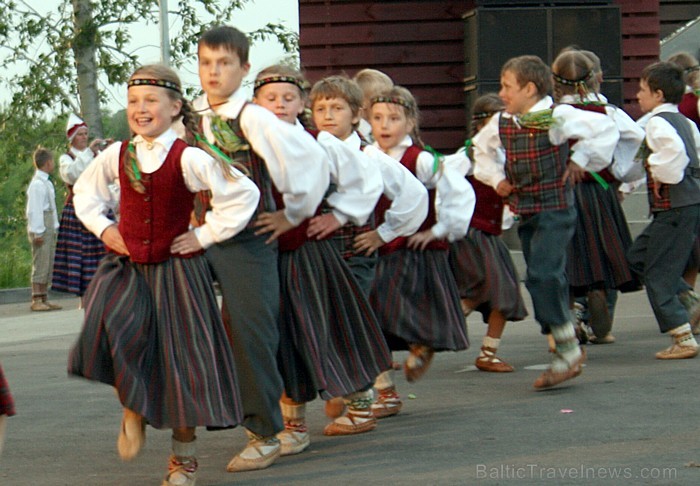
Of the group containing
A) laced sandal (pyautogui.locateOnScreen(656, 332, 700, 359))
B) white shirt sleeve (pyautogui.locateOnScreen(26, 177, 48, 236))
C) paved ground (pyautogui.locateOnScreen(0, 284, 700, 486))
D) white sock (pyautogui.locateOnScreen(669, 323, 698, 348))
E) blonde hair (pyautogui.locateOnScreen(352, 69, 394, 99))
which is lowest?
paved ground (pyautogui.locateOnScreen(0, 284, 700, 486))

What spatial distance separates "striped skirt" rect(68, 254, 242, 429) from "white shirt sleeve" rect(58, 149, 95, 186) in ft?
26.8

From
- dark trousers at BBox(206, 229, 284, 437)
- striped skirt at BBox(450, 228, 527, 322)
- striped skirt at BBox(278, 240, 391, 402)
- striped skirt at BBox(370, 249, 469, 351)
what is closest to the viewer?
dark trousers at BBox(206, 229, 284, 437)

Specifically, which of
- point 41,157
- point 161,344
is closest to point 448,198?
point 161,344

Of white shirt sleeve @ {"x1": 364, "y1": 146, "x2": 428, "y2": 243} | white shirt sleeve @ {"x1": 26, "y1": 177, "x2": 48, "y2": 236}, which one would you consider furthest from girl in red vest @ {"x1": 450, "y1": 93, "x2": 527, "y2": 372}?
white shirt sleeve @ {"x1": 26, "y1": 177, "x2": 48, "y2": 236}

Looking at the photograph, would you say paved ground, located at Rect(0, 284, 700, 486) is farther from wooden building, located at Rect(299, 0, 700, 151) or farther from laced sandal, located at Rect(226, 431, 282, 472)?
wooden building, located at Rect(299, 0, 700, 151)

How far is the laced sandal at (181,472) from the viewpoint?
4.95m

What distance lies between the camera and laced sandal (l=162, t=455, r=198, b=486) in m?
4.95

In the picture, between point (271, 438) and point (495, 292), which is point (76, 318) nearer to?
point (495, 292)

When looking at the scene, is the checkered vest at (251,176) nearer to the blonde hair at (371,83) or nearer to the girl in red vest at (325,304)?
the girl in red vest at (325,304)

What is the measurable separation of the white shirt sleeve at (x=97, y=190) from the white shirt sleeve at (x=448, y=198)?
1977 millimetres

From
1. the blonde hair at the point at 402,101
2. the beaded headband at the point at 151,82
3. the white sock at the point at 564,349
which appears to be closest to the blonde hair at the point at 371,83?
the blonde hair at the point at 402,101

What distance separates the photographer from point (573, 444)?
18.1 ft

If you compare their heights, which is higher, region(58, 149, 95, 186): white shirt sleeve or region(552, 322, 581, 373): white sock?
region(58, 149, 95, 186): white shirt sleeve

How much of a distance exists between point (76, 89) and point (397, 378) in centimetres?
1539
